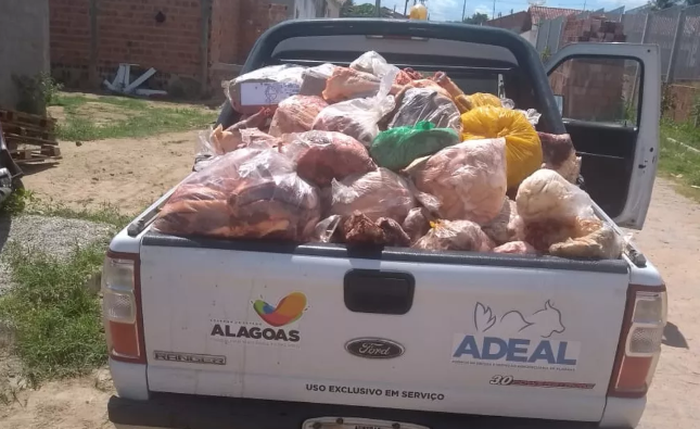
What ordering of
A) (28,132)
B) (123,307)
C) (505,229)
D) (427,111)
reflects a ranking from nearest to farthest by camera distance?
(123,307)
(505,229)
(427,111)
(28,132)

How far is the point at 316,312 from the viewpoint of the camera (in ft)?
7.46

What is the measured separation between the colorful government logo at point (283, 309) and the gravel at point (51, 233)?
3329 mm

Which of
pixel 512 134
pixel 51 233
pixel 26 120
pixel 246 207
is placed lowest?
pixel 51 233

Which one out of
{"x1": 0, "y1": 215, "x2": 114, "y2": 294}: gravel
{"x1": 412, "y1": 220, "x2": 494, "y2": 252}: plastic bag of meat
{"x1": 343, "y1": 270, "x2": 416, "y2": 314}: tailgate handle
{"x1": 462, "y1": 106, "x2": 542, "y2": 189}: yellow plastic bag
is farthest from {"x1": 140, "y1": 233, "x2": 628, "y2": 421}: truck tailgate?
{"x1": 0, "y1": 215, "x2": 114, "y2": 294}: gravel

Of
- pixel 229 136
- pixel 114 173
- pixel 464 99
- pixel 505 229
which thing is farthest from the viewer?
pixel 114 173

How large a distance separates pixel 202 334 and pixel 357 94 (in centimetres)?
180

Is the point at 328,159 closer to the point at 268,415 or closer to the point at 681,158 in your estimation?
the point at 268,415

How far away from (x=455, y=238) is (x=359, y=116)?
1007 mm

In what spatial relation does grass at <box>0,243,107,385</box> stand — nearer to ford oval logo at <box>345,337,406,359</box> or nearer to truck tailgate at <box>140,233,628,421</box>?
truck tailgate at <box>140,233,628,421</box>

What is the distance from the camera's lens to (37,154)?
8.32 m

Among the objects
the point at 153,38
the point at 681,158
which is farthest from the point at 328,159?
the point at 153,38

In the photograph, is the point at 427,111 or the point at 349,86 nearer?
the point at 427,111

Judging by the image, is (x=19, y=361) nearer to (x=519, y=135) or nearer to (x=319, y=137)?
(x=319, y=137)

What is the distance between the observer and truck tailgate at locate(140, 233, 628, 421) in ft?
7.32
